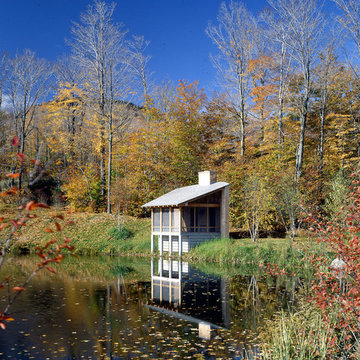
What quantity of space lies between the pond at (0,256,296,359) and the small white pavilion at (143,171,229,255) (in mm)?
5206

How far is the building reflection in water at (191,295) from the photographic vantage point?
10.7 meters

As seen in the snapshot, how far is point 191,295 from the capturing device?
13391mm

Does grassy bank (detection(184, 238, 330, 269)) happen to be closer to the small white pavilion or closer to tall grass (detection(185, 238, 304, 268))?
tall grass (detection(185, 238, 304, 268))

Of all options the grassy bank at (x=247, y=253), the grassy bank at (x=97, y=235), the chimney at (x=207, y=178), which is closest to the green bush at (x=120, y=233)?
the grassy bank at (x=97, y=235)

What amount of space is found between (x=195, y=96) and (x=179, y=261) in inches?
751

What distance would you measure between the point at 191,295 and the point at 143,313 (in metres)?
2.87

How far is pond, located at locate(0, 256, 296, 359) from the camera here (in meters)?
7.90

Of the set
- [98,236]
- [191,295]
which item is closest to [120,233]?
[98,236]

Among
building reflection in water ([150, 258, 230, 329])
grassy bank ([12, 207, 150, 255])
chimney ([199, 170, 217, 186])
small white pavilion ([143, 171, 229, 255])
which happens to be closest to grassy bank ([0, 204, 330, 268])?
grassy bank ([12, 207, 150, 255])

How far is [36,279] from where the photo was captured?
16969 mm

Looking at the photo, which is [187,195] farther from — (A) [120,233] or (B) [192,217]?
(A) [120,233]

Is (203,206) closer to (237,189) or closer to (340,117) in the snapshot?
(237,189)

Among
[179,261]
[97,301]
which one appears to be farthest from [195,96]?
[97,301]

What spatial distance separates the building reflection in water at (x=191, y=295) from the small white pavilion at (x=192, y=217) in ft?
15.1
